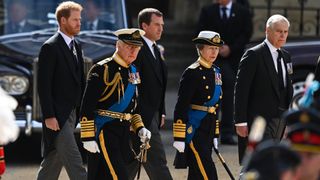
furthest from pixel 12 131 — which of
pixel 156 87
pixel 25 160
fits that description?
pixel 25 160

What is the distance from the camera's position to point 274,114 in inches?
369

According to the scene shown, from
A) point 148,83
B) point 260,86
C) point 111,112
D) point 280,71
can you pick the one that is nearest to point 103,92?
point 111,112

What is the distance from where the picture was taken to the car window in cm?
1265

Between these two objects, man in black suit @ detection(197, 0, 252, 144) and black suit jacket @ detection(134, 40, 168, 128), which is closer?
black suit jacket @ detection(134, 40, 168, 128)

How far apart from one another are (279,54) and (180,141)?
3.91 ft

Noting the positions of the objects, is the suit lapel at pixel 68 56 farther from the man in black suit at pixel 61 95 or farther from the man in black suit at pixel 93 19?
the man in black suit at pixel 93 19

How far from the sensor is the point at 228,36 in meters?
13.6

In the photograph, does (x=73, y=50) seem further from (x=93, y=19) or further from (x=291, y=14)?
(x=291, y=14)

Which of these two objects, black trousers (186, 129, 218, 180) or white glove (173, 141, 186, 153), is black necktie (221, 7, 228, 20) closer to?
black trousers (186, 129, 218, 180)

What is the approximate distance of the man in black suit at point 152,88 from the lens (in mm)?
9578

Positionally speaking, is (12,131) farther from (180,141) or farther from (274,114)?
(274,114)

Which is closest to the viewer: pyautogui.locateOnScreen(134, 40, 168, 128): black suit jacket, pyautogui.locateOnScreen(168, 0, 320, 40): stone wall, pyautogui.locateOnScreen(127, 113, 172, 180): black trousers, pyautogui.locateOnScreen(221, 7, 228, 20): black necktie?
pyautogui.locateOnScreen(127, 113, 172, 180): black trousers

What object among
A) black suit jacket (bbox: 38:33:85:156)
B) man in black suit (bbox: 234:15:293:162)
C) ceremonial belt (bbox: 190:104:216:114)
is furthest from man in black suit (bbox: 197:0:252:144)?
black suit jacket (bbox: 38:33:85:156)

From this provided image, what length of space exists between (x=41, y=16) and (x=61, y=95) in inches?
146
